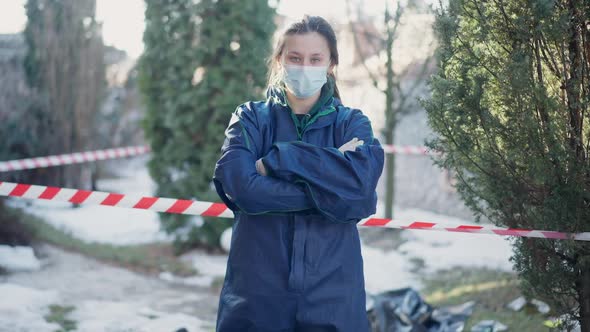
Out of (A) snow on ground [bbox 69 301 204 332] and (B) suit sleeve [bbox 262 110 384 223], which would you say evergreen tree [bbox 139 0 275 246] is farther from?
(B) suit sleeve [bbox 262 110 384 223]

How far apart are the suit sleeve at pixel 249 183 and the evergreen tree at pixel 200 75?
5994mm

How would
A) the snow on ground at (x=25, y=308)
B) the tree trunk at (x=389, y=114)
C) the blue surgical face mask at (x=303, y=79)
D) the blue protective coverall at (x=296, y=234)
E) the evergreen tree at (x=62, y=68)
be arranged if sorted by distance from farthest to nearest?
the evergreen tree at (x=62, y=68), the tree trunk at (x=389, y=114), the snow on ground at (x=25, y=308), the blue surgical face mask at (x=303, y=79), the blue protective coverall at (x=296, y=234)

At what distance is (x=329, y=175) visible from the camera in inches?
98.9

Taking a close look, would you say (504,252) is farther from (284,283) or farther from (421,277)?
(284,283)

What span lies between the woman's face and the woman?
0.14ft

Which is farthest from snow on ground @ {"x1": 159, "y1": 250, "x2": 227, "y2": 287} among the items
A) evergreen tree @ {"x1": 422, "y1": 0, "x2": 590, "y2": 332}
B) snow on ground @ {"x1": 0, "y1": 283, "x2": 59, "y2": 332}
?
evergreen tree @ {"x1": 422, "y1": 0, "x2": 590, "y2": 332}

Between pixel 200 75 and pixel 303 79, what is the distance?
640cm

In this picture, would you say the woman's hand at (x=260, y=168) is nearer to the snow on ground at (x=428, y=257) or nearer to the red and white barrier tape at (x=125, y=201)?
the red and white barrier tape at (x=125, y=201)

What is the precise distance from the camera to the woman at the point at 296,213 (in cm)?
244

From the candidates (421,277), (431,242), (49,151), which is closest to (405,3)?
(431,242)

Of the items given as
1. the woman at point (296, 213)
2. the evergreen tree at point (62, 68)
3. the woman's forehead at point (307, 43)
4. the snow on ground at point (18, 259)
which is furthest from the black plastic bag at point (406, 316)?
the evergreen tree at point (62, 68)

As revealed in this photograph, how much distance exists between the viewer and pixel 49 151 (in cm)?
1349

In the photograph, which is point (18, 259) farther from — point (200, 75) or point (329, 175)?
point (329, 175)

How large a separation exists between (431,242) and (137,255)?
3987 mm
